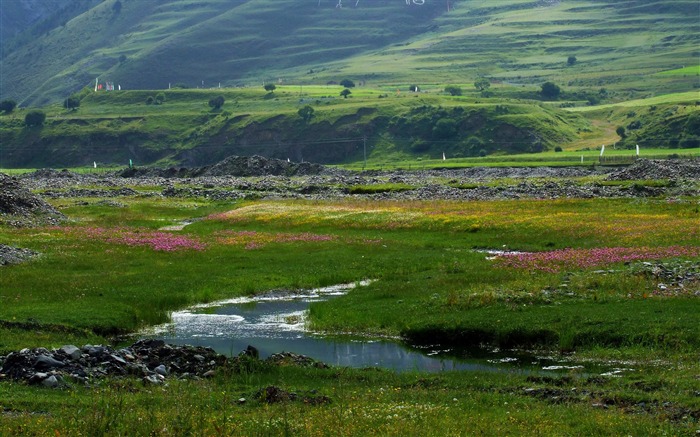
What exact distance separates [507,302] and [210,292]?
1659cm

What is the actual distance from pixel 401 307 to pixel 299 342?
19.7 ft

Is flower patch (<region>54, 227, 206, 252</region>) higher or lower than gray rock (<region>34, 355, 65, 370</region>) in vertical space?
lower

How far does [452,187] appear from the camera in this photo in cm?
12062

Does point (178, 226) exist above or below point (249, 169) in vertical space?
below

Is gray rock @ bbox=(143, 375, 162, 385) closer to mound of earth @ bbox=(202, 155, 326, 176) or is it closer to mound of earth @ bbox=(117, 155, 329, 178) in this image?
mound of earth @ bbox=(117, 155, 329, 178)

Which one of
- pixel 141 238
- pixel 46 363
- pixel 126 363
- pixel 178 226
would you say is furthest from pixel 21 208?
pixel 46 363

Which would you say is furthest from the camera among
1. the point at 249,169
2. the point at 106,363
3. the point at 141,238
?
the point at 249,169

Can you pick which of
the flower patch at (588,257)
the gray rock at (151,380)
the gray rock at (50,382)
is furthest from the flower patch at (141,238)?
the gray rock at (50,382)

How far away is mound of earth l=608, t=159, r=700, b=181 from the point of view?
11146 centimetres

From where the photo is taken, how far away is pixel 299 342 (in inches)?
1540

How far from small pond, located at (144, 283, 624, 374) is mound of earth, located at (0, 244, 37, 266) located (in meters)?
14.0

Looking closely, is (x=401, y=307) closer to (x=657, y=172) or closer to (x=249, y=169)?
(x=657, y=172)

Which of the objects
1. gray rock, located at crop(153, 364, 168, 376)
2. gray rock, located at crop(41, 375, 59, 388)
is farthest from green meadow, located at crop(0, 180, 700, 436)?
gray rock, located at crop(153, 364, 168, 376)

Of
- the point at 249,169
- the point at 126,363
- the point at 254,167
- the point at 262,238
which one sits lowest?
the point at 262,238
